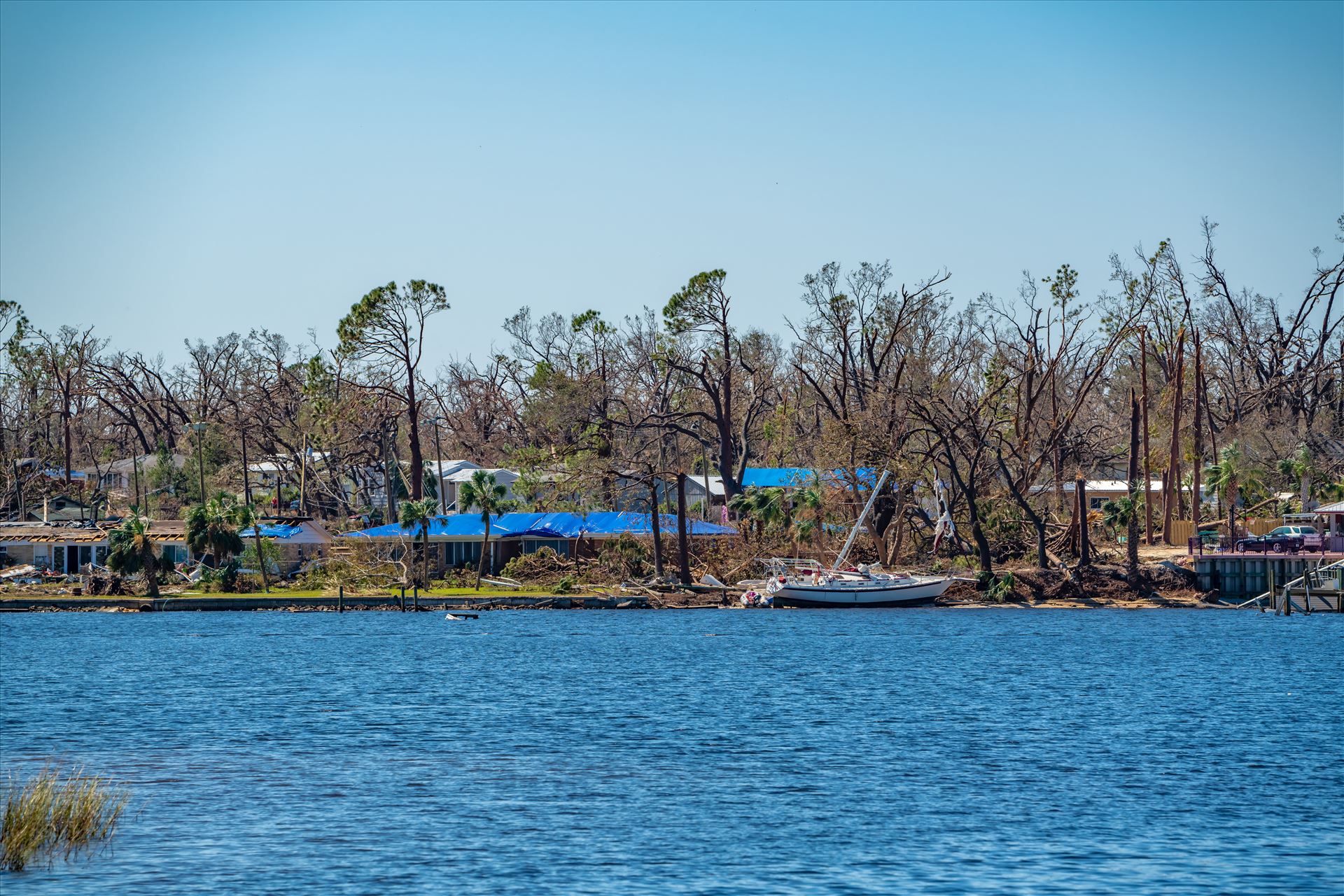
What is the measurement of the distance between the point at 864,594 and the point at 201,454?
56091mm

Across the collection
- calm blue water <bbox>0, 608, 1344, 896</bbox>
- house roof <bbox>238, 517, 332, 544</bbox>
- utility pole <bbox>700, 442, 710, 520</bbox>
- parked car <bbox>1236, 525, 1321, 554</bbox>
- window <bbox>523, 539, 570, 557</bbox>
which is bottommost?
calm blue water <bbox>0, 608, 1344, 896</bbox>

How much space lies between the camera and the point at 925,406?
9056 centimetres

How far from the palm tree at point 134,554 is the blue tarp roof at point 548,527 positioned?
31.1ft

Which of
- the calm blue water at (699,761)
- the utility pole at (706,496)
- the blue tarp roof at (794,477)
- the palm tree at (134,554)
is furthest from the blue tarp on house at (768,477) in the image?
the palm tree at (134,554)

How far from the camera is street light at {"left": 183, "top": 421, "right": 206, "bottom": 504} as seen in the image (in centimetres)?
11286

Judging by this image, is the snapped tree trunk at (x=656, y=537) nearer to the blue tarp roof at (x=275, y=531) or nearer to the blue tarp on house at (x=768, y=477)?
the blue tarp on house at (x=768, y=477)

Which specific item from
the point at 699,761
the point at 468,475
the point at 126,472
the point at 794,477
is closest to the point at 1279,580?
the point at 794,477

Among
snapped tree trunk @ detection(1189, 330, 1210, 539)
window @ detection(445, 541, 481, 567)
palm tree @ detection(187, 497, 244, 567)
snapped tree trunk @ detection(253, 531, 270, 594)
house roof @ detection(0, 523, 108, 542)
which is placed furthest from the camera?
snapped tree trunk @ detection(1189, 330, 1210, 539)

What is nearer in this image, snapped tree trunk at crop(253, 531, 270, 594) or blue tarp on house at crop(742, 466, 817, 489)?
snapped tree trunk at crop(253, 531, 270, 594)

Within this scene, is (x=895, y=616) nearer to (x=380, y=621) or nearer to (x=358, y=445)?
(x=380, y=621)

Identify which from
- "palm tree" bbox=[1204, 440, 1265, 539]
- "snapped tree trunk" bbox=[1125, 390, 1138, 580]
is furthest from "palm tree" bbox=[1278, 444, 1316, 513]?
"snapped tree trunk" bbox=[1125, 390, 1138, 580]

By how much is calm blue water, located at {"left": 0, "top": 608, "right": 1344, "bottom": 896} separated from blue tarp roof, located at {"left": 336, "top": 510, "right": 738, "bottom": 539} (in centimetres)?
1894

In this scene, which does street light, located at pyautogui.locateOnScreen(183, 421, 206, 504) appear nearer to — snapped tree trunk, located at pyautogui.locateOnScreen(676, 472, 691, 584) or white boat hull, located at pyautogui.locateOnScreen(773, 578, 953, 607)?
snapped tree trunk, located at pyautogui.locateOnScreen(676, 472, 691, 584)

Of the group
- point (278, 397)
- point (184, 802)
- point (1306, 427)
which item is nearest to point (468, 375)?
point (278, 397)
